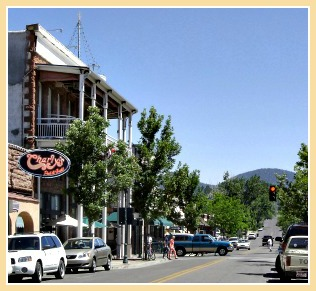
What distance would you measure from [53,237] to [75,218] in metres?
16.1

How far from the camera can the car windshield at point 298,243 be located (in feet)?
77.3

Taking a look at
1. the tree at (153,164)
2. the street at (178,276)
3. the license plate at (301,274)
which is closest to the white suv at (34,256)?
the street at (178,276)

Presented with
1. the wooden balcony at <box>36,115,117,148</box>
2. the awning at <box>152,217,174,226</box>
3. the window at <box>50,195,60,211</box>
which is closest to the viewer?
the wooden balcony at <box>36,115,117,148</box>

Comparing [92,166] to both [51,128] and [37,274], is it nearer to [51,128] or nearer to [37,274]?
[51,128]

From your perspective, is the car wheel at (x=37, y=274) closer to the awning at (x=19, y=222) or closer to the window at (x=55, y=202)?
the awning at (x=19, y=222)

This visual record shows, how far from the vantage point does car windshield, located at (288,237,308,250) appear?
23562 mm

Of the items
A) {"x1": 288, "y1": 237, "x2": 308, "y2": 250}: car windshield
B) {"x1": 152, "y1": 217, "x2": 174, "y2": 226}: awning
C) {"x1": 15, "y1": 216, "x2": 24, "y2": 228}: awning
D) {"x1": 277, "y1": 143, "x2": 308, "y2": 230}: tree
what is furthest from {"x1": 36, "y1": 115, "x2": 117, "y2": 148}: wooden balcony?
{"x1": 152, "y1": 217, "x2": 174, "y2": 226}: awning

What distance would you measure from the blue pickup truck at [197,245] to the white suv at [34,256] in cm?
3245

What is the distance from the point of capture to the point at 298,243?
2359cm

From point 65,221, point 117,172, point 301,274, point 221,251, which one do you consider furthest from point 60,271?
point 221,251

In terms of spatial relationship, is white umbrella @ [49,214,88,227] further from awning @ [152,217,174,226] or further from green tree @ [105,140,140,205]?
awning @ [152,217,174,226]

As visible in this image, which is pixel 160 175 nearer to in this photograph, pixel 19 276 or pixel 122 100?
pixel 122 100

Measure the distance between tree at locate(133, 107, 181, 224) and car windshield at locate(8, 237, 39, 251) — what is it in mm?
22955

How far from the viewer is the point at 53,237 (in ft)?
86.3
